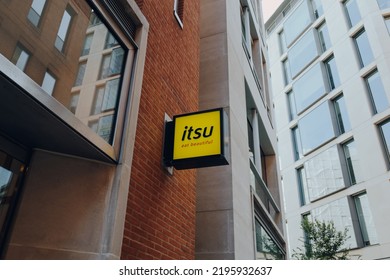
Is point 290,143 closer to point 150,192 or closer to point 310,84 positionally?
point 310,84

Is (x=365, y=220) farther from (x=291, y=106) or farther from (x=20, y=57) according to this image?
(x=20, y=57)

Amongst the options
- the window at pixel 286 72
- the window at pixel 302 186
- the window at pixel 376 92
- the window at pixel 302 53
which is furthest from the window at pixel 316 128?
the window at pixel 286 72

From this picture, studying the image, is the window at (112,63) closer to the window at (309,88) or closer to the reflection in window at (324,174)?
the reflection in window at (324,174)

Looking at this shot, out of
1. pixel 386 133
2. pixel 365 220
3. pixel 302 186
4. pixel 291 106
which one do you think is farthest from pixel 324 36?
pixel 365 220

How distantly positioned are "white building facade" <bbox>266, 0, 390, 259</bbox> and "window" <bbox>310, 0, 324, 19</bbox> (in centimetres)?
11

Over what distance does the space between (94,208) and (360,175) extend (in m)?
22.8

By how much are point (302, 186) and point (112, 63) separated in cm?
2743

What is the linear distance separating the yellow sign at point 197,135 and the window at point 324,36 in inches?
1073

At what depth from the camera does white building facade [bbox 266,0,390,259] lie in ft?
70.8

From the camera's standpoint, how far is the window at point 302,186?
92.6 ft

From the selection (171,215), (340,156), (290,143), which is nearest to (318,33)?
(290,143)

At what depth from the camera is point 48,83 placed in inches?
122

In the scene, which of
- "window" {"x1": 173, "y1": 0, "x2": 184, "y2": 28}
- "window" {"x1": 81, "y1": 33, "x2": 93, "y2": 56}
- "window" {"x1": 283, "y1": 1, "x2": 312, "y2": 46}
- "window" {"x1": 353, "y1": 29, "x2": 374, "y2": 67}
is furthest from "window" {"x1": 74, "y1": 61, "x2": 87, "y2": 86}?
"window" {"x1": 283, "y1": 1, "x2": 312, "y2": 46}

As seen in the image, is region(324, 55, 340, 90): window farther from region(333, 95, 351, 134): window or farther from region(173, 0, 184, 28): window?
region(173, 0, 184, 28): window
